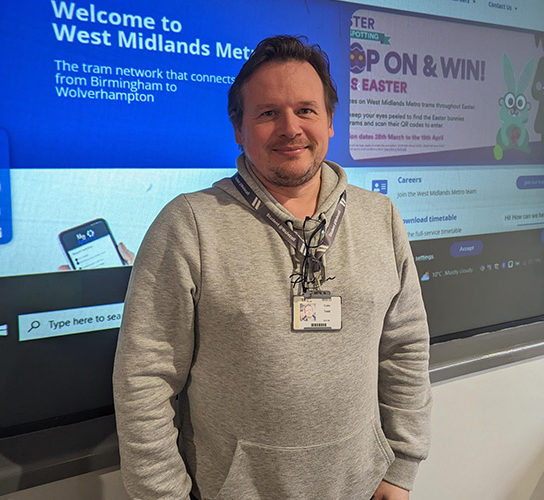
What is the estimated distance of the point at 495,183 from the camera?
2168 millimetres

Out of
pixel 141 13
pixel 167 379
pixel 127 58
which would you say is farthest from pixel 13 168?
pixel 167 379

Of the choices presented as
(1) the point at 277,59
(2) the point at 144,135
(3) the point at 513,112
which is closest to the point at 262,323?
(1) the point at 277,59

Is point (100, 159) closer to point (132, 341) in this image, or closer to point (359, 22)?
point (132, 341)

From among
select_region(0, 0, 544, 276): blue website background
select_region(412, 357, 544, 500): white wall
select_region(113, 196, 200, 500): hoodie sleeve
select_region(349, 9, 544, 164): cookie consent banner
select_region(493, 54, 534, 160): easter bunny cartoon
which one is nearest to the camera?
select_region(113, 196, 200, 500): hoodie sleeve

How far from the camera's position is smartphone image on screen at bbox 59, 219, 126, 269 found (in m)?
1.33

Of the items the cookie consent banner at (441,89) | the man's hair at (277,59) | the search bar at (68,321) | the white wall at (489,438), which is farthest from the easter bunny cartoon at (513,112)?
the search bar at (68,321)

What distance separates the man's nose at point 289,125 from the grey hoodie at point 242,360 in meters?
0.13

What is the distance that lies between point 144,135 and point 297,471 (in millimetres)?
912

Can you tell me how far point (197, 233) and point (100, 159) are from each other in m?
0.46

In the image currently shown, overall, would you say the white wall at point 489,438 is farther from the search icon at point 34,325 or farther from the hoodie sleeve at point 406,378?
the search icon at point 34,325

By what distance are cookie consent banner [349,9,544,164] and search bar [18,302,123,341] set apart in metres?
0.95

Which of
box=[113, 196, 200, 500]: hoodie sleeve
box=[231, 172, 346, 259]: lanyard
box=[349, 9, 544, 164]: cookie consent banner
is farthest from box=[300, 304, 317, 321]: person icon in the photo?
box=[349, 9, 544, 164]: cookie consent banner

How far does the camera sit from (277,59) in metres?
1.09

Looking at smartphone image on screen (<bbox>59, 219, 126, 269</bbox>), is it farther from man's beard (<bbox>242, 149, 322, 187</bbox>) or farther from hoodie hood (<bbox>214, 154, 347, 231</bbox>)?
man's beard (<bbox>242, 149, 322, 187</bbox>)
